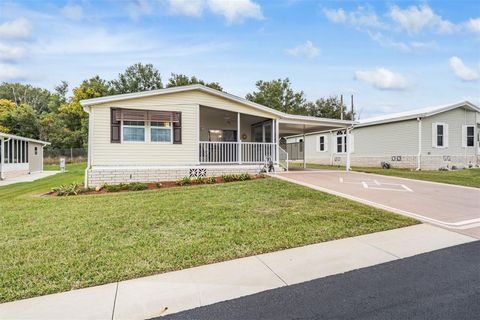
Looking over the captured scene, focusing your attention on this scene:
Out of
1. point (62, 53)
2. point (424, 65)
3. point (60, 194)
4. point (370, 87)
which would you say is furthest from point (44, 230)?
point (370, 87)

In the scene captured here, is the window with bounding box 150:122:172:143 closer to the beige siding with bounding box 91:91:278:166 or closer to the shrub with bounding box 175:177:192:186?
the beige siding with bounding box 91:91:278:166

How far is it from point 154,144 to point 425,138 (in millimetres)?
15847

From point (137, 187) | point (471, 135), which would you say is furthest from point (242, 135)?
point (471, 135)

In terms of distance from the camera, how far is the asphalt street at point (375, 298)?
2.46 m

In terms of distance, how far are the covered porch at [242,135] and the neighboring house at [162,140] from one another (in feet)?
0.16

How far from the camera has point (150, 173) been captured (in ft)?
35.8

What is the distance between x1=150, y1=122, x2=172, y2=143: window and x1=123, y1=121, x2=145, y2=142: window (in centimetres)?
35

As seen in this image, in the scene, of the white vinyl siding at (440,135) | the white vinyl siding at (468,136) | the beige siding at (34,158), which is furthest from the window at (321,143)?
the beige siding at (34,158)

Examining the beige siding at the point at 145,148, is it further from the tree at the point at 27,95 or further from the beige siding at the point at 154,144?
the tree at the point at 27,95

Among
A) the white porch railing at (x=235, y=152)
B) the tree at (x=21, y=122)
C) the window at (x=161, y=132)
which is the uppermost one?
the tree at (x=21, y=122)

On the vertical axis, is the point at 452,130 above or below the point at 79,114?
below

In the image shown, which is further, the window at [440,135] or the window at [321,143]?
the window at [321,143]

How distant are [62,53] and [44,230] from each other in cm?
1681

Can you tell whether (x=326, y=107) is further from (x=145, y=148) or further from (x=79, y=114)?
(x=145, y=148)
